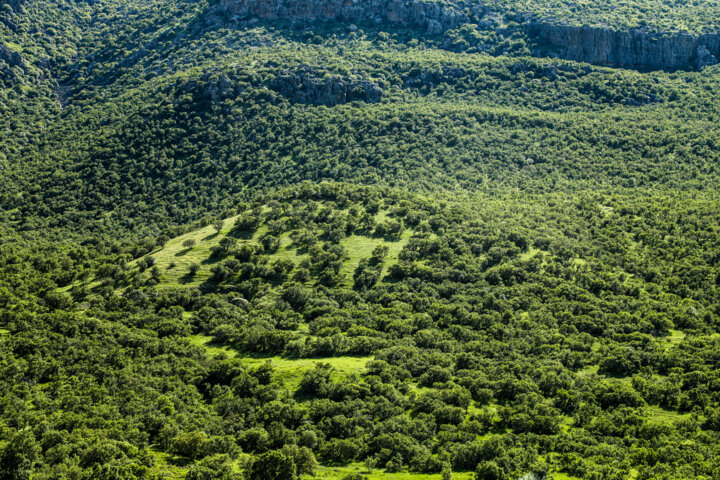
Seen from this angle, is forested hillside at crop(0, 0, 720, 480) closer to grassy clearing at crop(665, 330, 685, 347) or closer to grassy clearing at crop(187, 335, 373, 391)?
grassy clearing at crop(665, 330, 685, 347)

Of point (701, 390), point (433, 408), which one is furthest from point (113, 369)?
point (701, 390)

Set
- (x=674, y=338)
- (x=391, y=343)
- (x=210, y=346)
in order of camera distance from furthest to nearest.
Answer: (x=674, y=338) < (x=210, y=346) < (x=391, y=343)

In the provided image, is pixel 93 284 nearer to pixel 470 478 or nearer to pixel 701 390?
pixel 470 478

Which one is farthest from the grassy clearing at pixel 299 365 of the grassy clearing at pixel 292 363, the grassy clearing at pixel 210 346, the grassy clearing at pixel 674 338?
the grassy clearing at pixel 674 338

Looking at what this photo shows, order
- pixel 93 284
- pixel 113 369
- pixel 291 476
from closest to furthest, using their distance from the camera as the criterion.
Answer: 1. pixel 291 476
2. pixel 113 369
3. pixel 93 284

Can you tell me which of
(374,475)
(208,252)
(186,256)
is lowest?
(374,475)

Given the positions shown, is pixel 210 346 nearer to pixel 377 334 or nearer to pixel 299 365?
pixel 299 365

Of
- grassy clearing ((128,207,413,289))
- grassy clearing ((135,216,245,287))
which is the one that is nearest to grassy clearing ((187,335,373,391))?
grassy clearing ((135,216,245,287))

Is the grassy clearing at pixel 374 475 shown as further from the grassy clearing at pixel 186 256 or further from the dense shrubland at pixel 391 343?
the grassy clearing at pixel 186 256

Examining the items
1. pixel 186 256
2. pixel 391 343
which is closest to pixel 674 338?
pixel 391 343
